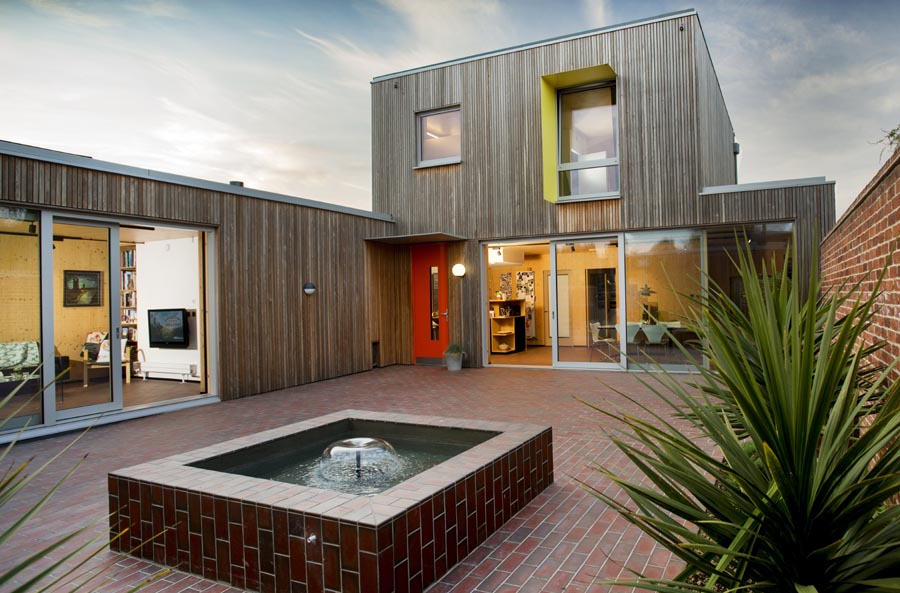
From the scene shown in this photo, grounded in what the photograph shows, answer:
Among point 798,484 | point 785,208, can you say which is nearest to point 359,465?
point 798,484

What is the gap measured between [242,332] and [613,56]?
8366 mm

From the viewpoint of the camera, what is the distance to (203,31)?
36.3ft

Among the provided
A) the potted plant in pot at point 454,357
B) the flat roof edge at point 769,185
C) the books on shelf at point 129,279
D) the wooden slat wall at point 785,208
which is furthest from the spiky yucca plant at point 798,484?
the books on shelf at point 129,279

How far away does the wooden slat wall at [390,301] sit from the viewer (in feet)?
39.3

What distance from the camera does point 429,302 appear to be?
41.1ft

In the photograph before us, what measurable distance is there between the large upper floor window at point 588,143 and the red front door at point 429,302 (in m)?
3.05

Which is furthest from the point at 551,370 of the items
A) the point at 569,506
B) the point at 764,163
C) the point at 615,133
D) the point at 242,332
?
the point at 764,163

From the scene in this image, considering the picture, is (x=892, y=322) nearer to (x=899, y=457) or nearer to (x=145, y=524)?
(x=899, y=457)

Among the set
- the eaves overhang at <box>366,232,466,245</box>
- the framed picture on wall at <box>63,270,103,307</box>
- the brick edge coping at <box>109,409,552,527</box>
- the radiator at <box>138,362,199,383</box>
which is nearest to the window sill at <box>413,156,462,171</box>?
the eaves overhang at <box>366,232,466,245</box>

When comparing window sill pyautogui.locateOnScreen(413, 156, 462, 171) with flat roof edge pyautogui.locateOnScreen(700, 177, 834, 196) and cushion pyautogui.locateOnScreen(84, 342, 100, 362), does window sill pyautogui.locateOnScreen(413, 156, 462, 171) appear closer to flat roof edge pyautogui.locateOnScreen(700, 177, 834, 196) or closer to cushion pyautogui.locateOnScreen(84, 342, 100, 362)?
flat roof edge pyautogui.locateOnScreen(700, 177, 834, 196)

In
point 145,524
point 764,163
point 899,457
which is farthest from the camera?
point 764,163

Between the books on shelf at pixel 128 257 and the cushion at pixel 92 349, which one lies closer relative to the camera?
the cushion at pixel 92 349

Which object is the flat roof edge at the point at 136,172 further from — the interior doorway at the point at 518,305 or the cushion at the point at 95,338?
the interior doorway at the point at 518,305

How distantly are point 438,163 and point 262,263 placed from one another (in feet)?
15.6
